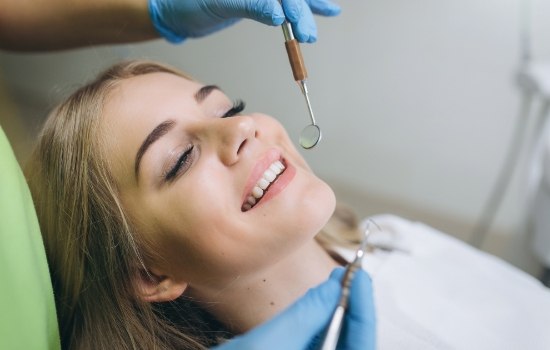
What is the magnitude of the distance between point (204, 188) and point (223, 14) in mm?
408

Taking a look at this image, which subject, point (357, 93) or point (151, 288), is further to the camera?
point (357, 93)

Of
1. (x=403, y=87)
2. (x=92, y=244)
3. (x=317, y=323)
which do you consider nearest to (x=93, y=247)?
(x=92, y=244)

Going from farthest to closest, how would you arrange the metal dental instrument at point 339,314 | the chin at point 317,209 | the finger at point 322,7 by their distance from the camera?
the finger at point 322,7, the chin at point 317,209, the metal dental instrument at point 339,314

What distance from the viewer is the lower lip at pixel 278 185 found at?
0.83m

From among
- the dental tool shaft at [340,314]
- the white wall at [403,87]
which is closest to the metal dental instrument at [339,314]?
the dental tool shaft at [340,314]

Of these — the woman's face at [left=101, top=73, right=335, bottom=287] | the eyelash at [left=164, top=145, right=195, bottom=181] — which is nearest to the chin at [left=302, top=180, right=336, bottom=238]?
the woman's face at [left=101, top=73, right=335, bottom=287]

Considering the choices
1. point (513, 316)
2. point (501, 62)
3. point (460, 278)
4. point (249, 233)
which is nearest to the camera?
point (249, 233)

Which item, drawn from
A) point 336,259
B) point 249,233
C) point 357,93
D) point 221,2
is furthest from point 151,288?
point 357,93

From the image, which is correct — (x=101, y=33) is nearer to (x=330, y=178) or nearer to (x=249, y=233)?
(x=249, y=233)

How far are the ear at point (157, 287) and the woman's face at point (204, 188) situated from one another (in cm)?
2

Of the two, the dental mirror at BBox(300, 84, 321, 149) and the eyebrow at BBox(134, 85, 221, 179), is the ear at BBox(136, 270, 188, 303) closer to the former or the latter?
the eyebrow at BBox(134, 85, 221, 179)

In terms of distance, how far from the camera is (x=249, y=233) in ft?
2.64

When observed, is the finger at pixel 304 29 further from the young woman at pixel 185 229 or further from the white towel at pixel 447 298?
the white towel at pixel 447 298

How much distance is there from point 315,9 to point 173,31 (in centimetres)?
33
